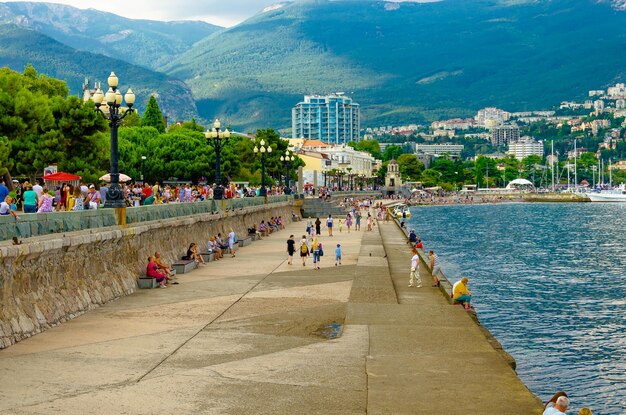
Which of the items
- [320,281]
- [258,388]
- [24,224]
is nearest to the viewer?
[258,388]

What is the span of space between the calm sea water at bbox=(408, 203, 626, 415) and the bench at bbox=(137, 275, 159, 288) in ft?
39.1

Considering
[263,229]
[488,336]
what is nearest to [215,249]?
[263,229]

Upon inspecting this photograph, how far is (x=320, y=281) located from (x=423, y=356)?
15.3 meters

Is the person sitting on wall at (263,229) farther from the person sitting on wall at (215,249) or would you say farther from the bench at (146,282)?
the bench at (146,282)

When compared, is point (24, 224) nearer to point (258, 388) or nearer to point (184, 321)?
point (184, 321)

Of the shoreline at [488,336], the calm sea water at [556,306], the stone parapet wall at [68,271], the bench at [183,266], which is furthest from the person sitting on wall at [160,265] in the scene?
the calm sea water at [556,306]

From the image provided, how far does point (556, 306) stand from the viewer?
38.4 metres

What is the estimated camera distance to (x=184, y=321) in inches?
931

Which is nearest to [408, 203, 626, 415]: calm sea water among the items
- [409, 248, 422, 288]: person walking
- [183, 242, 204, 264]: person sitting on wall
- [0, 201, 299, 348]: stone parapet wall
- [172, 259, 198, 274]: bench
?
[409, 248, 422, 288]: person walking

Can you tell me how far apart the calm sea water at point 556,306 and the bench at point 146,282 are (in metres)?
11.9

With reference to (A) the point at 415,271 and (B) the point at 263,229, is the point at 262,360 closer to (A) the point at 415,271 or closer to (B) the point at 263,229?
(A) the point at 415,271

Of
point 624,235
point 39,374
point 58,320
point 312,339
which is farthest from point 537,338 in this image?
point 624,235

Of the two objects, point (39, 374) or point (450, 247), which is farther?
point (450, 247)

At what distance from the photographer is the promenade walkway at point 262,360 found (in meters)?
15.1
